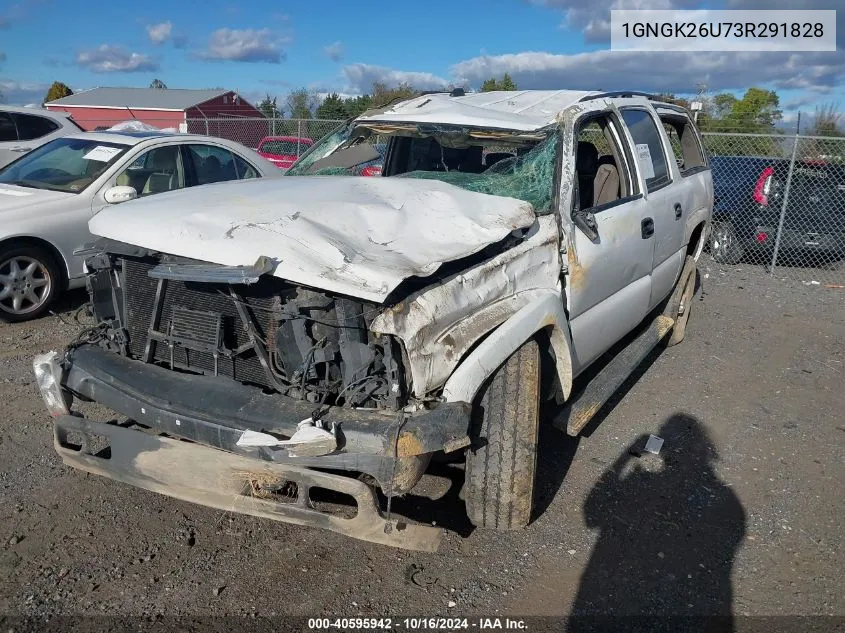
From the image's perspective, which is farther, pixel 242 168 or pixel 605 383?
pixel 242 168

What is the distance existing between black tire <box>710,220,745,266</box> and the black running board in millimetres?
5480

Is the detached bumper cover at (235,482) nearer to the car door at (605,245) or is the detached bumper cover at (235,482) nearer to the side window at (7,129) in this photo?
the car door at (605,245)

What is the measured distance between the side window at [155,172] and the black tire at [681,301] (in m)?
4.82

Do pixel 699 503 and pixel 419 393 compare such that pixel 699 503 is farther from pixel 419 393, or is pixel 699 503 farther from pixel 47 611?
pixel 47 611

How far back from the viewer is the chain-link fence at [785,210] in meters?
9.89

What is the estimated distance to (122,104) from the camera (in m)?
38.3

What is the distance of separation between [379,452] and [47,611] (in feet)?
4.79

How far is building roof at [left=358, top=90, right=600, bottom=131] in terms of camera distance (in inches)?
162

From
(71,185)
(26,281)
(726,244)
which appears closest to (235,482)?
(26,281)

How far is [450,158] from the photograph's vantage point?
467 centimetres

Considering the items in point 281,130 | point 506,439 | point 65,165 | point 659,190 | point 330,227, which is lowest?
point 506,439

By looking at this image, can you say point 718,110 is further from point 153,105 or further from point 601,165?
point 153,105

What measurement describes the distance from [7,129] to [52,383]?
9.06m

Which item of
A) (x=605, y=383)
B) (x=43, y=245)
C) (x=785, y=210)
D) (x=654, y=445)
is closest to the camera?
(x=605, y=383)
